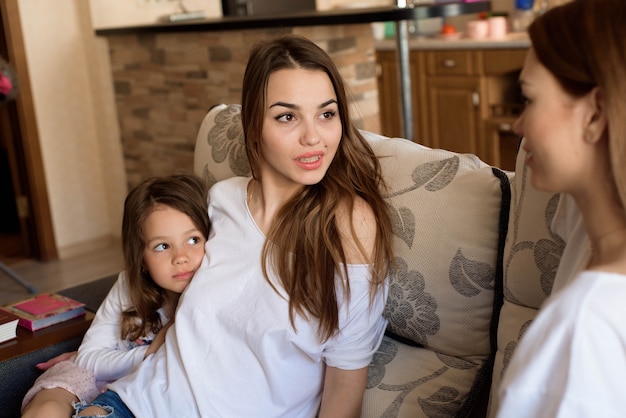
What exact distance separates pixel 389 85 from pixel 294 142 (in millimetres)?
3765

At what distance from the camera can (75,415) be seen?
150 cm

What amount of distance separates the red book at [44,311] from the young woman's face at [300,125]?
73 cm

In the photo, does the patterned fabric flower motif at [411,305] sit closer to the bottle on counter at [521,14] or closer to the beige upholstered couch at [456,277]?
the beige upholstered couch at [456,277]

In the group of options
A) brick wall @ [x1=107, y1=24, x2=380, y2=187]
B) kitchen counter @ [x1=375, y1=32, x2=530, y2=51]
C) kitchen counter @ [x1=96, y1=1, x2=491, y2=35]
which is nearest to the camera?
kitchen counter @ [x1=96, y1=1, x2=491, y2=35]

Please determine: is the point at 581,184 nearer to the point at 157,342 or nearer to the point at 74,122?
the point at 157,342

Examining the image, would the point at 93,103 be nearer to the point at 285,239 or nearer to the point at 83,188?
the point at 83,188

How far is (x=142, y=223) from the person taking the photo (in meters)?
1.66

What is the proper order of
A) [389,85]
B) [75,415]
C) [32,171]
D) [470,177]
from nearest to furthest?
[470,177]
[75,415]
[32,171]
[389,85]

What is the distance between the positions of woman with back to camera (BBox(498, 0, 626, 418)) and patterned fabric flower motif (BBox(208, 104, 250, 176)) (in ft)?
3.09

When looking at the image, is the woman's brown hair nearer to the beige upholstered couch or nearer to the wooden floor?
the beige upholstered couch

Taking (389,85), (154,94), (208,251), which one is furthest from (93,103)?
(208,251)

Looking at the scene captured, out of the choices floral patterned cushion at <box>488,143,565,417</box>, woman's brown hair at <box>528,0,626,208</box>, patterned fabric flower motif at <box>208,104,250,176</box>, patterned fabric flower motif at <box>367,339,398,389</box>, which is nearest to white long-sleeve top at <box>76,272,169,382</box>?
patterned fabric flower motif at <box>208,104,250,176</box>

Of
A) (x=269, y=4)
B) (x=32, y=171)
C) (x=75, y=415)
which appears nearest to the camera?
(x=75, y=415)

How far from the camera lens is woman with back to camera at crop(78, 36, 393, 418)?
1.39 meters
